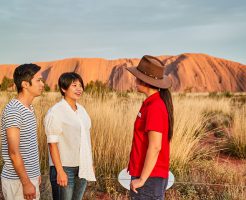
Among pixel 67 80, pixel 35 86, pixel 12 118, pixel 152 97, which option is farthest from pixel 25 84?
pixel 152 97

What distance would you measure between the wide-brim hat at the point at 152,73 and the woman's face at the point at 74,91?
615 millimetres

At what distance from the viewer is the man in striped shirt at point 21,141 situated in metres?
2.47

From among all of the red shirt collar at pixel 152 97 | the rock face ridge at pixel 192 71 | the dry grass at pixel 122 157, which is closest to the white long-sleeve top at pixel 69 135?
the red shirt collar at pixel 152 97

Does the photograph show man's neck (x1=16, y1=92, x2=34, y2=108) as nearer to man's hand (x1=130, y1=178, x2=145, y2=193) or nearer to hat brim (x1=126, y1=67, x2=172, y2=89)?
hat brim (x1=126, y1=67, x2=172, y2=89)

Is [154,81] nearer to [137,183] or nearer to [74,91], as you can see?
[137,183]

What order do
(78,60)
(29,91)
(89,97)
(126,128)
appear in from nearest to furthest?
1. (29,91)
2. (126,128)
3. (89,97)
4. (78,60)

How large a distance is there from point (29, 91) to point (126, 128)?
370 cm

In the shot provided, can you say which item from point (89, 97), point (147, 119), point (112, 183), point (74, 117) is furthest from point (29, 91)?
point (89, 97)

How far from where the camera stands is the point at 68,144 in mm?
3070

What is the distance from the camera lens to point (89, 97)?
825 centimetres

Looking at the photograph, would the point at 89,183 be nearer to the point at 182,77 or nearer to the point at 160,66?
the point at 160,66

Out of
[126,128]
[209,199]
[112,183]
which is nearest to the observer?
[209,199]

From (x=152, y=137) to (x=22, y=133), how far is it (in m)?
0.86

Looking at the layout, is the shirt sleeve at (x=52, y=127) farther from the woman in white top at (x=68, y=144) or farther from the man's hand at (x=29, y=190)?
the man's hand at (x=29, y=190)
